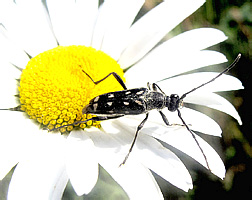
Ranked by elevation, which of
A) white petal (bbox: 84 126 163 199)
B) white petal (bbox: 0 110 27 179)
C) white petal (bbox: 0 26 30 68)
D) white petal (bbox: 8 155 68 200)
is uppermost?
white petal (bbox: 0 26 30 68)

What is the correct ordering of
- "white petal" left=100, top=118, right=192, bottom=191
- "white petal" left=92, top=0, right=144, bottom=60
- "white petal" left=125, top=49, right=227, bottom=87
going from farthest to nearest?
"white petal" left=92, top=0, right=144, bottom=60
"white petal" left=125, top=49, right=227, bottom=87
"white petal" left=100, top=118, right=192, bottom=191

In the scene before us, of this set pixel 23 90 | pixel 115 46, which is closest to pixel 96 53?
pixel 115 46

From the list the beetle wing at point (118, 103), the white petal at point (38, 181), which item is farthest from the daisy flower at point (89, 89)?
the beetle wing at point (118, 103)

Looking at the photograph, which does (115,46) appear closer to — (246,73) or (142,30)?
(142,30)

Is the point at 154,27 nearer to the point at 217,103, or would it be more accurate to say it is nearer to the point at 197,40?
the point at 197,40

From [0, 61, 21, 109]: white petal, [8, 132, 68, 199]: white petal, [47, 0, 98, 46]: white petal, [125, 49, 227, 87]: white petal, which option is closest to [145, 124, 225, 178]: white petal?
[125, 49, 227, 87]: white petal

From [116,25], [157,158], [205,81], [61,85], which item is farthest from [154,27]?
[157,158]

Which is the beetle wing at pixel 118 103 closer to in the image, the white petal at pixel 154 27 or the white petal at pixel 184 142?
the white petal at pixel 184 142

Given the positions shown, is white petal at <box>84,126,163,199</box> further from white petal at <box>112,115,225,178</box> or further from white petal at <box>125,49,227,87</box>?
white petal at <box>125,49,227,87</box>
